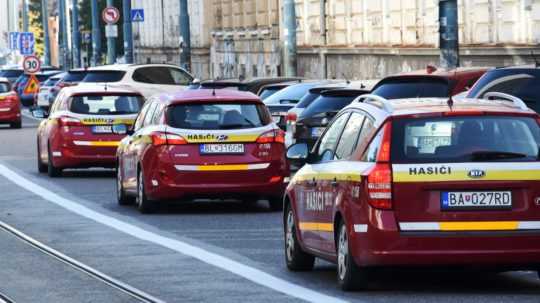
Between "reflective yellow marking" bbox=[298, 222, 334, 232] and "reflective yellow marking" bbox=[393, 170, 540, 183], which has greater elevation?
"reflective yellow marking" bbox=[393, 170, 540, 183]

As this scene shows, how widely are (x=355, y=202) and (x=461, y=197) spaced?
27.0 inches

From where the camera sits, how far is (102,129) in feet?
96.6

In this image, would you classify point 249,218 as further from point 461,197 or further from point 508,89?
point 461,197

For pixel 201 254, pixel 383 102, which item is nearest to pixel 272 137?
pixel 201 254

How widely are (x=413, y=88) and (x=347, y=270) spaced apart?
36.6ft

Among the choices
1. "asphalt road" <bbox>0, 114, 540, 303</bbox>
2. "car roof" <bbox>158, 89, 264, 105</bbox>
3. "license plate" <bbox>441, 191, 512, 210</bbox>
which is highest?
"car roof" <bbox>158, 89, 264, 105</bbox>

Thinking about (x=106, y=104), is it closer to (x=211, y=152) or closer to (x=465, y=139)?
(x=211, y=152)

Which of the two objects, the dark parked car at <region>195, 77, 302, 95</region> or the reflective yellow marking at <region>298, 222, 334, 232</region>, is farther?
the dark parked car at <region>195, 77, 302, 95</region>

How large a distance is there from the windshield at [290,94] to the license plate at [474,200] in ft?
67.1

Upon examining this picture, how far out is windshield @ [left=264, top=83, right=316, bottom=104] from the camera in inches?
1294

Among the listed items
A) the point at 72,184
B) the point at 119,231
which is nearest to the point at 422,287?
the point at 119,231

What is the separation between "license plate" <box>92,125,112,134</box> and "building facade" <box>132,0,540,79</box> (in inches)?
483

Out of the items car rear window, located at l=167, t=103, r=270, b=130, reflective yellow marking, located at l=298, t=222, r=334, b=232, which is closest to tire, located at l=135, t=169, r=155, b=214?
car rear window, located at l=167, t=103, r=270, b=130

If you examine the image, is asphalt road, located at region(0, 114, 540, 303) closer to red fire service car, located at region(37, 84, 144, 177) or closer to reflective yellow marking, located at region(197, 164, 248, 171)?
reflective yellow marking, located at region(197, 164, 248, 171)
